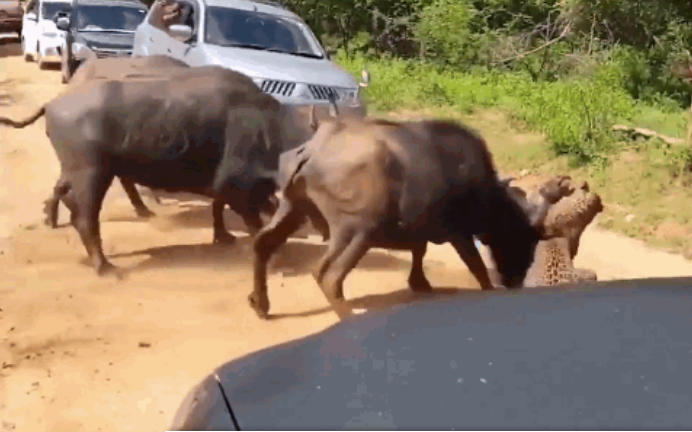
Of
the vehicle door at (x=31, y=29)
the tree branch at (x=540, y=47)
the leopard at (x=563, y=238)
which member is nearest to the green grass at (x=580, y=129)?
the tree branch at (x=540, y=47)

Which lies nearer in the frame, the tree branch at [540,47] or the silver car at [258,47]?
the silver car at [258,47]

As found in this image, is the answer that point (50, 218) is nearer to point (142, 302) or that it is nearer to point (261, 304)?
point (142, 302)

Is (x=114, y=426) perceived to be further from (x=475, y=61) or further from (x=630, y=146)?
(x=475, y=61)

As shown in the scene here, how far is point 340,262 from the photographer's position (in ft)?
19.8

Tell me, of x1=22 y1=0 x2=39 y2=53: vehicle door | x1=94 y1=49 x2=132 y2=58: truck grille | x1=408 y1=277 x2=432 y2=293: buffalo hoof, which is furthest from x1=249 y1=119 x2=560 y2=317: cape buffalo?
x1=22 y1=0 x2=39 y2=53: vehicle door

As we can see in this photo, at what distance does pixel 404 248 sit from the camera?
20.6ft

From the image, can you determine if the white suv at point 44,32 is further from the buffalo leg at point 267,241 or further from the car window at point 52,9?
the buffalo leg at point 267,241

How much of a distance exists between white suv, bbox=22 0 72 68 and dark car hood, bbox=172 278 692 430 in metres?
18.8

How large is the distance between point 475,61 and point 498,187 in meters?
12.3

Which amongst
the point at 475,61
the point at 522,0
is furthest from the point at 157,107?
the point at 522,0

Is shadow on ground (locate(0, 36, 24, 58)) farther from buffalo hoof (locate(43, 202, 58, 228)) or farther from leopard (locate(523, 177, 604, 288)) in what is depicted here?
leopard (locate(523, 177, 604, 288))

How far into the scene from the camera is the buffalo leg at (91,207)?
728 centimetres

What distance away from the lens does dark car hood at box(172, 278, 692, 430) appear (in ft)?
6.22

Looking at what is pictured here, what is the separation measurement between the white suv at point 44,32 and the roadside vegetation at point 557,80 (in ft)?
17.6
